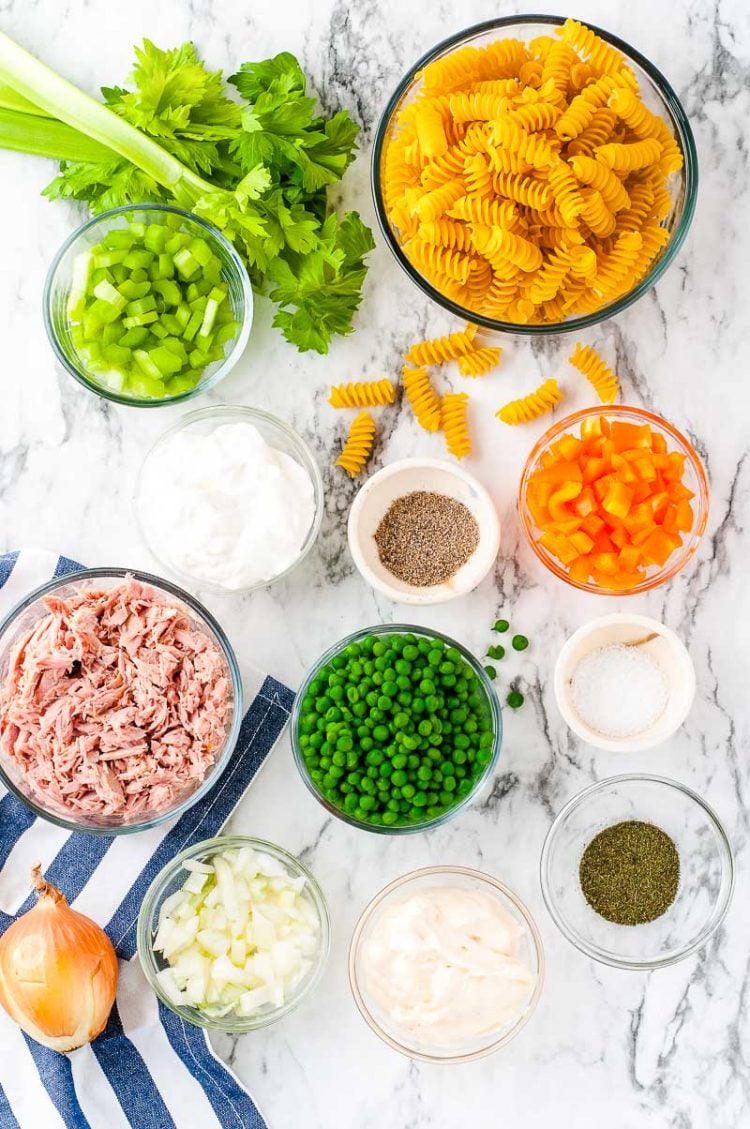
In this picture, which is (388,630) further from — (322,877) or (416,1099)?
(416,1099)

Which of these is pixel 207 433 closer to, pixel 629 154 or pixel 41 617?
pixel 41 617

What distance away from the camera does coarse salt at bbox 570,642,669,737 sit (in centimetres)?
209

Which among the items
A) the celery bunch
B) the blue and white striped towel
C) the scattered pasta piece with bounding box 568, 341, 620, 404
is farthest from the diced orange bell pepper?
the blue and white striped towel

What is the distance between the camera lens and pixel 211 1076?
2104 millimetres

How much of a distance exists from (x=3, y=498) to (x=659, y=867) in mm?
1621

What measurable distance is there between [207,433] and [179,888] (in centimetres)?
95

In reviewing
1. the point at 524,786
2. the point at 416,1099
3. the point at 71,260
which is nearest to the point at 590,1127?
the point at 416,1099

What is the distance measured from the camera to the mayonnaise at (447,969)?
1.97m

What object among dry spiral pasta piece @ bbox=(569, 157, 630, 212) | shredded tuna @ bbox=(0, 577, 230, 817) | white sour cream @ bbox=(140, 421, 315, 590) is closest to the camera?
dry spiral pasta piece @ bbox=(569, 157, 630, 212)

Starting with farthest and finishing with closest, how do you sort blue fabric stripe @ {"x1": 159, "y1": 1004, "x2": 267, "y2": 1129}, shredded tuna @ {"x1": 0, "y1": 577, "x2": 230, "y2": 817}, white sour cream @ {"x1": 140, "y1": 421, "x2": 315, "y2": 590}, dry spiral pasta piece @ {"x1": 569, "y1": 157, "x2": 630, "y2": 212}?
1. blue fabric stripe @ {"x1": 159, "y1": 1004, "x2": 267, "y2": 1129}
2. white sour cream @ {"x1": 140, "y1": 421, "x2": 315, "y2": 590}
3. shredded tuna @ {"x1": 0, "y1": 577, "x2": 230, "y2": 817}
4. dry spiral pasta piece @ {"x1": 569, "y1": 157, "x2": 630, "y2": 212}

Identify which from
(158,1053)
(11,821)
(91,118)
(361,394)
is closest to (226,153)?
(91,118)

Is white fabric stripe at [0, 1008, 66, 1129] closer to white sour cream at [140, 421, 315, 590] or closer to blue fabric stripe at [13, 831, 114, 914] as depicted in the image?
blue fabric stripe at [13, 831, 114, 914]

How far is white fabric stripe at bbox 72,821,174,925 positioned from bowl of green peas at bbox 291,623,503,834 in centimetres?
40

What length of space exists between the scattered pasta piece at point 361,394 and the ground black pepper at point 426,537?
0.22m
